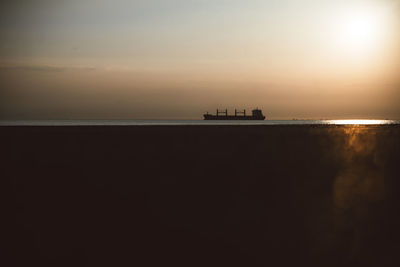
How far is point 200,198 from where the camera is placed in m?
5.34

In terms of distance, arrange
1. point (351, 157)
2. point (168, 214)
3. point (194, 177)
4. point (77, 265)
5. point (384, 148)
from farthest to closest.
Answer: point (384, 148) < point (351, 157) < point (194, 177) < point (168, 214) < point (77, 265)

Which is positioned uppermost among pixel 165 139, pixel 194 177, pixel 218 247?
pixel 165 139

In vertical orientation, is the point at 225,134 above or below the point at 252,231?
above

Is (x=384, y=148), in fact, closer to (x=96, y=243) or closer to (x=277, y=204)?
(x=277, y=204)

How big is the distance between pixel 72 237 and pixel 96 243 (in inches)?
12.4

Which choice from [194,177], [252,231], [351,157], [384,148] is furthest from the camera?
[384,148]

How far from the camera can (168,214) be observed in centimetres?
480

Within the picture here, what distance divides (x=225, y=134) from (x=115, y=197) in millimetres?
3658

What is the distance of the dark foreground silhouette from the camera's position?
155 inches

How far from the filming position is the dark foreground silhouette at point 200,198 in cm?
395

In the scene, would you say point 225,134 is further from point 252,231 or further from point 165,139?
point 252,231

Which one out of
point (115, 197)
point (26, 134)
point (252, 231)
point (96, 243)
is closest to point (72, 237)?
point (96, 243)

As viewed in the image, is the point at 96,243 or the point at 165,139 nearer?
the point at 96,243

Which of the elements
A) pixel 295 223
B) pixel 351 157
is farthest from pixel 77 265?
pixel 351 157
